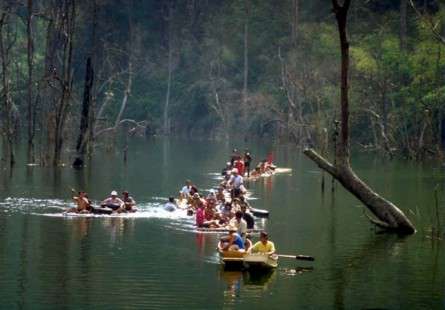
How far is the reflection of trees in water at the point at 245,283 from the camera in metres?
33.8

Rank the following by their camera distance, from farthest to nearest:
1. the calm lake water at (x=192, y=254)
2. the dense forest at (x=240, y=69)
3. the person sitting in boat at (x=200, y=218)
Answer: the dense forest at (x=240, y=69), the person sitting in boat at (x=200, y=218), the calm lake water at (x=192, y=254)

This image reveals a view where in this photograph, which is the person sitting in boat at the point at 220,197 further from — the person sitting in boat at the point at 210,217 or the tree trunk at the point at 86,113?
the tree trunk at the point at 86,113

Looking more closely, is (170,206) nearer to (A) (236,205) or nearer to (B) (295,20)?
(A) (236,205)

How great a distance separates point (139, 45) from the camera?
5782 inches

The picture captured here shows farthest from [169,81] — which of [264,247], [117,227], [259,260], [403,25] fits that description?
[259,260]

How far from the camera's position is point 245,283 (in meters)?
35.8

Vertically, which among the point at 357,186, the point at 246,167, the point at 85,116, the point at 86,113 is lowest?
the point at 357,186

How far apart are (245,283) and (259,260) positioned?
1.67 metres

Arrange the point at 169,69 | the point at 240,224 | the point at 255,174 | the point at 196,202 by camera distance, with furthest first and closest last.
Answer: the point at 169,69 < the point at 255,174 < the point at 196,202 < the point at 240,224

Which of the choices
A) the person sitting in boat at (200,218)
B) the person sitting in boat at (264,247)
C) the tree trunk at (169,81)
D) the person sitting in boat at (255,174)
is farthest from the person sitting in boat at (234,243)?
the tree trunk at (169,81)

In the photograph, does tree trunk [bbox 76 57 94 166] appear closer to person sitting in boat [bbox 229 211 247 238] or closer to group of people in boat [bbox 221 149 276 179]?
group of people in boat [bbox 221 149 276 179]

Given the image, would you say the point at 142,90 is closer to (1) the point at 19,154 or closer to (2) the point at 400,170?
(1) the point at 19,154

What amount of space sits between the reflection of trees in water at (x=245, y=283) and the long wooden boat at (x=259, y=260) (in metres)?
0.21

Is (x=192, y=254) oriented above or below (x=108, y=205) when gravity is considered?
below
